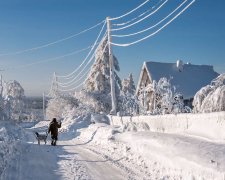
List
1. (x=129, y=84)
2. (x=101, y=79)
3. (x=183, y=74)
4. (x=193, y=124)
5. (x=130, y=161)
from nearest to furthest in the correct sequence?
(x=130, y=161) < (x=193, y=124) < (x=183, y=74) < (x=101, y=79) < (x=129, y=84)

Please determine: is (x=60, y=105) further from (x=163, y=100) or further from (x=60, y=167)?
(x=60, y=167)

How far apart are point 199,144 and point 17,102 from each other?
269 ft

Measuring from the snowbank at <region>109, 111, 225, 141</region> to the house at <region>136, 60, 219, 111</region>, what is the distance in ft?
66.9

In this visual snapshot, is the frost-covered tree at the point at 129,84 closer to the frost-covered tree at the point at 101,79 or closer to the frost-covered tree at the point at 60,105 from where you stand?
the frost-covered tree at the point at 60,105

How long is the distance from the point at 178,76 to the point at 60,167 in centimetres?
3403

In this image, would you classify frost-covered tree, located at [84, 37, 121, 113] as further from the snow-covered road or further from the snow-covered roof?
the snow-covered road

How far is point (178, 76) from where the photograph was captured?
47.0m

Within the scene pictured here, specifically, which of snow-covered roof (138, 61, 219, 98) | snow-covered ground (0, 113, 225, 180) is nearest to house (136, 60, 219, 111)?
snow-covered roof (138, 61, 219, 98)

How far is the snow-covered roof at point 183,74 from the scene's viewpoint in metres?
45.0

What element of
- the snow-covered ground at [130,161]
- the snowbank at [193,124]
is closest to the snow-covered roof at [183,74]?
the snowbank at [193,124]

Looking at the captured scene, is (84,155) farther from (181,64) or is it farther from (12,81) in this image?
(12,81)

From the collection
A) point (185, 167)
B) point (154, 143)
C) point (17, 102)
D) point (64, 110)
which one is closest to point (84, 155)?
point (154, 143)

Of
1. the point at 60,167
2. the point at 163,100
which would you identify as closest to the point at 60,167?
the point at 60,167

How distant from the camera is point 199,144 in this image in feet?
46.1
